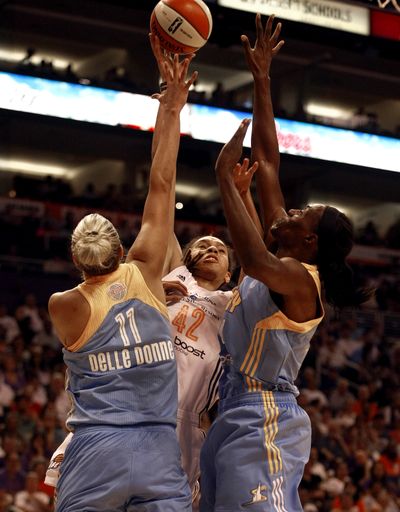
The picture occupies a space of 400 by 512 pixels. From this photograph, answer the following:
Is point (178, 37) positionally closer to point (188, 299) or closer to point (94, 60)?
point (188, 299)

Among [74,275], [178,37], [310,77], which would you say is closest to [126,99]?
[74,275]

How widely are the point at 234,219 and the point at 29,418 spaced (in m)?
6.61

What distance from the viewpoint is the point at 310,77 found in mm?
21562

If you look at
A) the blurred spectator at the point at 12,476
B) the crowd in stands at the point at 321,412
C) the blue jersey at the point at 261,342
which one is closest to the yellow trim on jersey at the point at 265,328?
the blue jersey at the point at 261,342

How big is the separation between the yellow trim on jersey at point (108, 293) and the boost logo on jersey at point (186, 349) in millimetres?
603

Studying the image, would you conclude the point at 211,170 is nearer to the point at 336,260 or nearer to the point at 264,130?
the point at 264,130

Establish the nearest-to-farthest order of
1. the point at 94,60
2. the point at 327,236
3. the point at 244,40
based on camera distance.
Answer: the point at 327,236 → the point at 244,40 → the point at 94,60

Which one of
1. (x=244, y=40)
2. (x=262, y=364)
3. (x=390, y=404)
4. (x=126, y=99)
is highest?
(x=126, y=99)

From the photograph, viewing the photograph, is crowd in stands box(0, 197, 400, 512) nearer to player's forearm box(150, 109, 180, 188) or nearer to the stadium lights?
player's forearm box(150, 109, 180, 188)

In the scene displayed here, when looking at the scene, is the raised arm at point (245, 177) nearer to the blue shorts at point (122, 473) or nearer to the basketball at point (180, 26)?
the basketball at point (180, 26)

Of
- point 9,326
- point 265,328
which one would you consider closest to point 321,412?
point 9,326

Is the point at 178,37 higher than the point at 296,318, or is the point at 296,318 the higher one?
the point at 178,37

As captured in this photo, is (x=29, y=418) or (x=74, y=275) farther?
(x=74, y=275)

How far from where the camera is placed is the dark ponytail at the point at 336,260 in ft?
12.6
